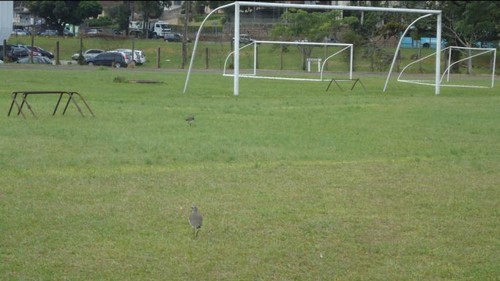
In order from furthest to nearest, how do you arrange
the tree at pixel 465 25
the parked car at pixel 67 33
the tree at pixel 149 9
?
the tree at pixel 149 9
the parked car at pixel 67 33
the tree at pixel 465 25

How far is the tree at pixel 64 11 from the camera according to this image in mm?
78312

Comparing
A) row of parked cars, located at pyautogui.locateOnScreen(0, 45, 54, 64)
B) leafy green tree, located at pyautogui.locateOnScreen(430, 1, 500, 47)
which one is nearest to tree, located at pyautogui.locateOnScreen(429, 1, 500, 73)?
leafy green tree, located at pyautogui.locateOnScreen(430, 1, 500, 47)

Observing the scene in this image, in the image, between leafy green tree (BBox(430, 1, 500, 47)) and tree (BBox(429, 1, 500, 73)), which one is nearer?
leafy green tree (BBox(430, 1, 500, 47))

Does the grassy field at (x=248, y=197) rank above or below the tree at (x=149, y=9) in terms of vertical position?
below

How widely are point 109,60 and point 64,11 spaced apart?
104ft

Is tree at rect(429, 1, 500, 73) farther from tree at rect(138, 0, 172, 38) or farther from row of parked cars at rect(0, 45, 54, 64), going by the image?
tree at rect(138, 0, 172, 38)

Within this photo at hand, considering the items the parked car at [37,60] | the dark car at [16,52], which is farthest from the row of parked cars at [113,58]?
the dark car at [16,52]

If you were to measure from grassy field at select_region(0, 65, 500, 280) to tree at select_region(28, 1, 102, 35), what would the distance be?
62.4 metres

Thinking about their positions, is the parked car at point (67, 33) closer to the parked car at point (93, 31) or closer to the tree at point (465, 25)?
the parked car at point (93, 31)

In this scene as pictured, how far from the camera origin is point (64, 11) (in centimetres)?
7894

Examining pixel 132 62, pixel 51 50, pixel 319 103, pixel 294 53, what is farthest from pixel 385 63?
pixel 319 103

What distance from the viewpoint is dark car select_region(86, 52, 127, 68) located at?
49.1 meters

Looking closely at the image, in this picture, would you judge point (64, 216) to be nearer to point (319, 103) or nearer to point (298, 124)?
point (298, 124)

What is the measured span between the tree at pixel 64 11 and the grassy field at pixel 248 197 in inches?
2457
